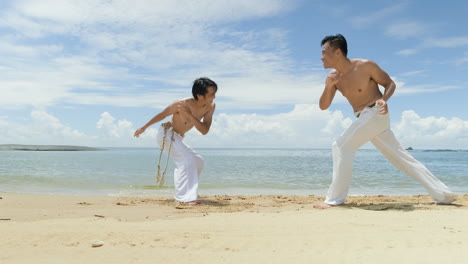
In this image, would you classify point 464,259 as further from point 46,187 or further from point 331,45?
point 46,187

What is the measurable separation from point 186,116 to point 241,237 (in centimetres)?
321

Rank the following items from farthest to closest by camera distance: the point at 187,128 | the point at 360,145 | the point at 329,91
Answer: the point at 187,128 < the point at 329,91 < the point at 360,145

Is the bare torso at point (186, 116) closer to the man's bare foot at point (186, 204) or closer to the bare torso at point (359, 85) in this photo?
the man's bare foot at point (186, 204)

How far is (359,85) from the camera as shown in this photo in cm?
520

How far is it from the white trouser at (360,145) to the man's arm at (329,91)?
44 cm

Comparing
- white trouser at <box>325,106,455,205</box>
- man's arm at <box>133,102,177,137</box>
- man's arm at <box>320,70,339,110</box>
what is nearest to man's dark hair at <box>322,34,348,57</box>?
man's arm at <box>320,70,339,110</box>

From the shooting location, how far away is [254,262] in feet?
8.56

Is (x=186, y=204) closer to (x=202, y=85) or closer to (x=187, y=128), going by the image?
(x=187, y=128)

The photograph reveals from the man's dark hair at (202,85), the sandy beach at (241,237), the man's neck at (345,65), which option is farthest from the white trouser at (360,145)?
the man's dark hair at (202,85)

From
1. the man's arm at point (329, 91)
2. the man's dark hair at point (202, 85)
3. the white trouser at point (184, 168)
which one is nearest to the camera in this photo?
the man's arm at point (329, 91)

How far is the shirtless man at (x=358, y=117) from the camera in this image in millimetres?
5137

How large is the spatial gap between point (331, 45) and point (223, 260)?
11.2 ft

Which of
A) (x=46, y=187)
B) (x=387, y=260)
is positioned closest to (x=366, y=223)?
(x=387, y=260)

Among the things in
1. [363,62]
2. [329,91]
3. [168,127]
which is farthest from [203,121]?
[363,62]
